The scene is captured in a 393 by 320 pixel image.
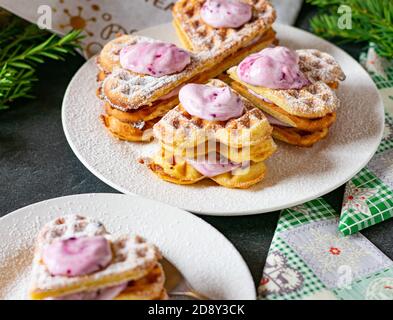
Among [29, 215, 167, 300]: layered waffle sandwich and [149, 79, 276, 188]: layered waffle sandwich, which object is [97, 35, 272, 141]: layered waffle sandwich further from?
[29, 215, 167, 300]: layered waffle sandwich

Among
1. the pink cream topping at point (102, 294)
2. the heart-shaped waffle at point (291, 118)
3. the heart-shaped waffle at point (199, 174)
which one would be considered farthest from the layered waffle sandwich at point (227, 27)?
the pink cream topping at point (102, 294)

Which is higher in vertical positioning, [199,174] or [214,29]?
[214,29]

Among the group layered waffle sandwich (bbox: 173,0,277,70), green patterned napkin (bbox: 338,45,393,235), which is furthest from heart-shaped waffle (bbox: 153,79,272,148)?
layered waffle sandwich (bbox: 173,0,277,70)

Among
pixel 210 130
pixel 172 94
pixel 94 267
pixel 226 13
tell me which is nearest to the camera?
pixel 94 267

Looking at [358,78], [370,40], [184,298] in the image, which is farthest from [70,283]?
[370,40]

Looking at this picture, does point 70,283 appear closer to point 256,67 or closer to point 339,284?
point 339,284

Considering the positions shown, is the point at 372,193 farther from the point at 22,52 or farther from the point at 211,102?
the point at 22,52

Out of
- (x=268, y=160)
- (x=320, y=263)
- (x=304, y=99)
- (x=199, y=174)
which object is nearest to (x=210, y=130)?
(x=199, y=174)
